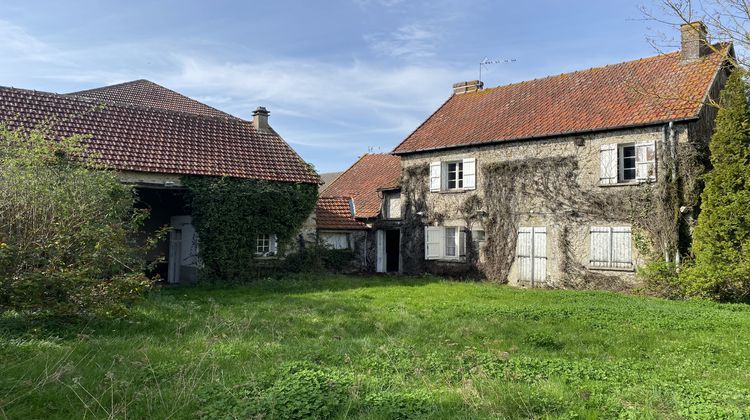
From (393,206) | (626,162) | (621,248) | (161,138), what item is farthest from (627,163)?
(161,138)

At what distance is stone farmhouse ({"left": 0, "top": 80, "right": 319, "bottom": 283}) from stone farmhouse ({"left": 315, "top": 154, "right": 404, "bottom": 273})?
2.25m

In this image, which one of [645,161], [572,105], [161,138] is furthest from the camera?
[572,105]

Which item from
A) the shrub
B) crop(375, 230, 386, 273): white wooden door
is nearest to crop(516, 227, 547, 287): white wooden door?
Result: the shrub

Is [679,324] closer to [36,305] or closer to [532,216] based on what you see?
[532,216]

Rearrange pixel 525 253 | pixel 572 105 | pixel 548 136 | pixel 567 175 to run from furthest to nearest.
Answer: pixel 572 105 < pixel 525 253 < pixel 548 136 < pixel 567 175

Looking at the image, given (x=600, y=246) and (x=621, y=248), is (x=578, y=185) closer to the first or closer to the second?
(x=600, y=246)

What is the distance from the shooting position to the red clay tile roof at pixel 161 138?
51.5ft

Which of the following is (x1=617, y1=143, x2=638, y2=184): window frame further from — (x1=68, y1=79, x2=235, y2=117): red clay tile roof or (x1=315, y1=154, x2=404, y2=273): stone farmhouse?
(x1=68, y1=79, x2=235, y2=117): red clay tile roof

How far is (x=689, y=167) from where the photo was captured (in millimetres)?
14125

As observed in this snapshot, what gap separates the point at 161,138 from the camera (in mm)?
17391

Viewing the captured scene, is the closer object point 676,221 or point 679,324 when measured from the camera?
point 679,324

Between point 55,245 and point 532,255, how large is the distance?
13287 mm

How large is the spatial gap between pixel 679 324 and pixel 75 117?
16574 mm

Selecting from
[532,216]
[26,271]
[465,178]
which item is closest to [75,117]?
[26,271]
